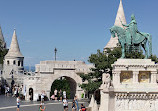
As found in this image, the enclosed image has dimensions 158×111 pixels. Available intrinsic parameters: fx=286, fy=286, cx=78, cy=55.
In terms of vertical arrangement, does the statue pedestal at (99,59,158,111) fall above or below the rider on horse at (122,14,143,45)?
below

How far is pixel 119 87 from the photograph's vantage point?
1498 centimetres

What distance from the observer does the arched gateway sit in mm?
27203

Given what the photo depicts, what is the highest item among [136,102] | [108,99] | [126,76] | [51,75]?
[51,75]

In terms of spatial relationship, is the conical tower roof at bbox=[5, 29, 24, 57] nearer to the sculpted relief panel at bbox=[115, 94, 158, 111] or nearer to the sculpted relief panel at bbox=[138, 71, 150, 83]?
the sculpted relief panel at bbox=[138, 71, 150, 83]

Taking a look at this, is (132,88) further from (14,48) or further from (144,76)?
(14,48)

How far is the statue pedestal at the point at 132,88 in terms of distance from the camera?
585 inches

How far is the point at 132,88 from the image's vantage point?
14.9m

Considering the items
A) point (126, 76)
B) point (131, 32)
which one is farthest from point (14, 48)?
point (126, 76)

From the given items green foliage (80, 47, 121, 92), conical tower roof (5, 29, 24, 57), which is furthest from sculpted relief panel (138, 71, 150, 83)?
conical tower roof (5, 29, 24, 57)

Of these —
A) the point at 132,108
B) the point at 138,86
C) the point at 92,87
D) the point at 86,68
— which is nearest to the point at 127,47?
the point at 138,86

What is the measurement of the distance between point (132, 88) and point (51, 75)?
45.5 feet

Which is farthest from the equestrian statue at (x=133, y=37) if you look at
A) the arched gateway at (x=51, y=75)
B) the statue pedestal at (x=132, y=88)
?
the arched gateway at (x=51, y=75)

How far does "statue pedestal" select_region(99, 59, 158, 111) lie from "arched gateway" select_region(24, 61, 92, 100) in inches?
499

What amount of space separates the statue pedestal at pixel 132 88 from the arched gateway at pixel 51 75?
12679 millimetres
